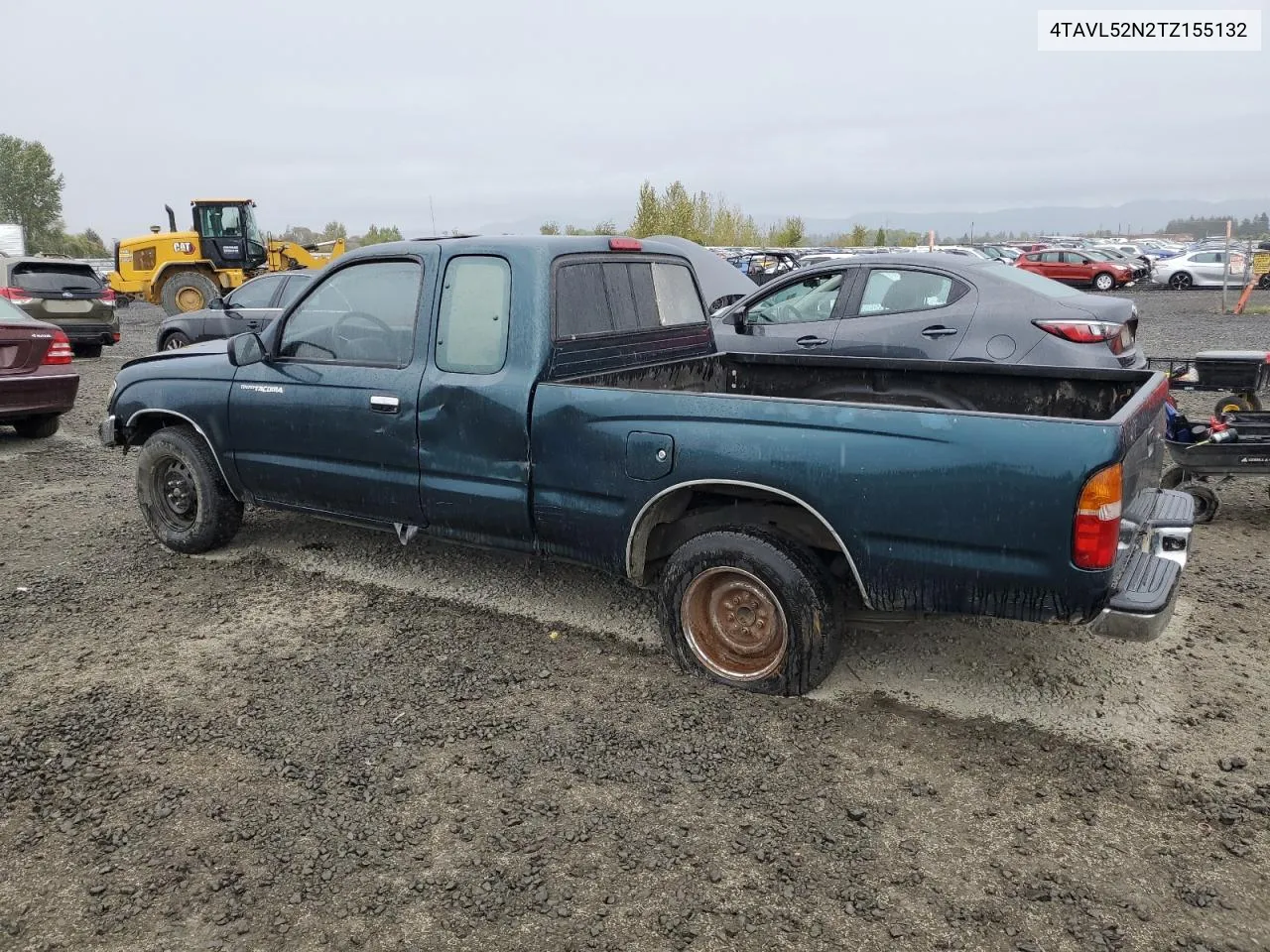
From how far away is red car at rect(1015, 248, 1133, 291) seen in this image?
3138cm

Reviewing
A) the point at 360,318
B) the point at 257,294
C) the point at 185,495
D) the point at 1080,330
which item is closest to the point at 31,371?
the point at 185,495

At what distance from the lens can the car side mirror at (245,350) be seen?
4918 mm

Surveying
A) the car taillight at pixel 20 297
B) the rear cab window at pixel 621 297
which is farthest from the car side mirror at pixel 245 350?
the car taillight at pixel 20 297

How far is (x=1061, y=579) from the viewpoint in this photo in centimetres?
309

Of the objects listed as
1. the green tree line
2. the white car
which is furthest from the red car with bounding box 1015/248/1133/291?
the green tree line

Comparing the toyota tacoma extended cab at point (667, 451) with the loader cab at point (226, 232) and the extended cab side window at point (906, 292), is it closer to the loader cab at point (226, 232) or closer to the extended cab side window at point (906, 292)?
the extended cab side window at point (906, 292)

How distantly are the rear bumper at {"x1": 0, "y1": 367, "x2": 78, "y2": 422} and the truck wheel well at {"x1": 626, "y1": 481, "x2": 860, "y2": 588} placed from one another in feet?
23.6

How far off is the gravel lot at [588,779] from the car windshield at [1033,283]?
259 cm

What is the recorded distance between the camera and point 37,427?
9172 mm

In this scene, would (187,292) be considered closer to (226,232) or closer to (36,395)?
(226,232)

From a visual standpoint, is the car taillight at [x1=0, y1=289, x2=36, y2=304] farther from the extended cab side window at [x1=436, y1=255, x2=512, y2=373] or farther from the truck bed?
the truck bed

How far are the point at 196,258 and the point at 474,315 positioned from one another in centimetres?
1967

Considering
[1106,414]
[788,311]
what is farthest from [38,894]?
[788,311]

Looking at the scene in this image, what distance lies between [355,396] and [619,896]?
2.80 metres
